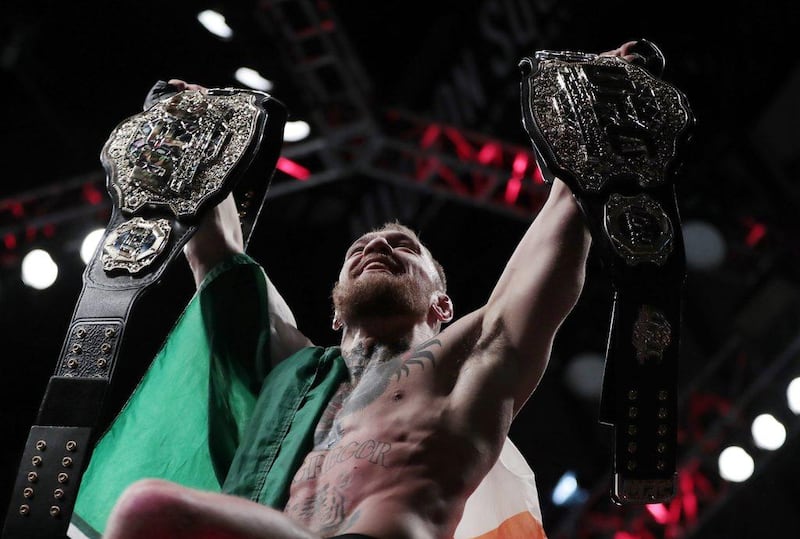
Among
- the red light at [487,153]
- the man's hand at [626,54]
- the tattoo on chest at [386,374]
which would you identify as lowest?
the red light at [487,153]

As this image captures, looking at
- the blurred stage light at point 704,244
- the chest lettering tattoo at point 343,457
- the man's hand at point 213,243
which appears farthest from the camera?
the blurred stage light at point 704,244

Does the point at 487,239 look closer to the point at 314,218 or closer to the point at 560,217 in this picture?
the point at 314,218

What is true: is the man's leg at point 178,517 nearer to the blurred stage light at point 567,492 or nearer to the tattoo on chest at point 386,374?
the tattoo on chest at point 386,374

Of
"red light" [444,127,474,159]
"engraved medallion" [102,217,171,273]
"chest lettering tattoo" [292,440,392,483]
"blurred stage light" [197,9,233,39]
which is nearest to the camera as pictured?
"chest lettering tattoo" [292,440,392,483]

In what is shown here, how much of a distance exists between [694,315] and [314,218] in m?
2.28

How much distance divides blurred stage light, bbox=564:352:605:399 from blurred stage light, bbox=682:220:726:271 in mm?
977

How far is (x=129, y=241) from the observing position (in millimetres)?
2230

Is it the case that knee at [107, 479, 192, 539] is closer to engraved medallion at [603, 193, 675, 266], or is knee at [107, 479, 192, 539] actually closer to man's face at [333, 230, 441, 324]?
engraved medallion at [603, 193, 675, 266]

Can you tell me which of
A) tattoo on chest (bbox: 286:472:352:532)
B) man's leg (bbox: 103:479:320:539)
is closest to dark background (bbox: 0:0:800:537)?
tattoo on chest (bbox: 286:472:352:532)

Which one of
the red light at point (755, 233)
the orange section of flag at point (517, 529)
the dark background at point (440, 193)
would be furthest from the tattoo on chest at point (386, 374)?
the red light at point (755, 233)

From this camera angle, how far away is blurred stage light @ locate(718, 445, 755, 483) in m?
4.93

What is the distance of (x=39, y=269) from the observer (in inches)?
190

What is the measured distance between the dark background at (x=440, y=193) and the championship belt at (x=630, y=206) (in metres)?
2.17

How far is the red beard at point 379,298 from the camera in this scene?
2.49m
